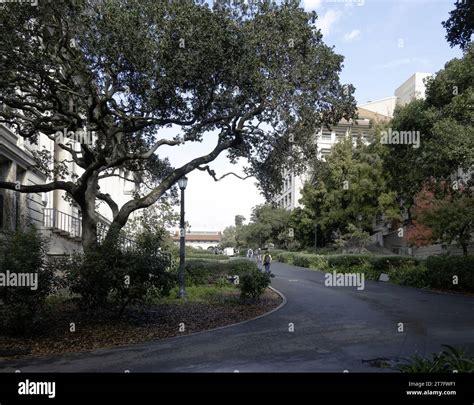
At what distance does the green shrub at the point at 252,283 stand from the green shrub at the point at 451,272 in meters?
9.20

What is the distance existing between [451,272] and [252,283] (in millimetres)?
10019

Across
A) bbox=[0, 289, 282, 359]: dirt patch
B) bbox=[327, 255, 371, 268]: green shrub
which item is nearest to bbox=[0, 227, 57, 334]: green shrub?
bbox=[0, 289, 282, 359]: dirt patch

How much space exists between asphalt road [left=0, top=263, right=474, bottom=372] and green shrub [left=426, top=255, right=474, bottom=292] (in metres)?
4.32

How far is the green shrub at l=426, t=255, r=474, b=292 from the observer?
21.1 m

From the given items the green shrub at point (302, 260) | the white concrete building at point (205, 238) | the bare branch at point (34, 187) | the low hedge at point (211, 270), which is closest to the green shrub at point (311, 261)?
the green shrub at point (302, 260)

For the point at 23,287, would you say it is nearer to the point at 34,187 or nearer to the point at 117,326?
the point at 117,326

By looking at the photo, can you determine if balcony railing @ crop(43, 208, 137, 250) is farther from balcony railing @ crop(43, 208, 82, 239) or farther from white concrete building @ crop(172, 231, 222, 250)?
white concrete building @ crop(172, 231, 222, 250)

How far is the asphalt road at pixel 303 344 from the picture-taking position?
28.9 feet

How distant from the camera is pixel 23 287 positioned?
1173 cm

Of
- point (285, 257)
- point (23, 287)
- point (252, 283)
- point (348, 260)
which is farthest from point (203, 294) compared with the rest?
point (285, 257)

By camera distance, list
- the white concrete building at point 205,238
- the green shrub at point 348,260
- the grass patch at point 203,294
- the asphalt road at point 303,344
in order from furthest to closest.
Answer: the white concrete building at point 205,238, the green shrub at point 348,260, the grass patch at point 203,294, the asphalt road at point 303,344

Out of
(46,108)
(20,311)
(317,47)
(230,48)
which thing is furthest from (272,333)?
(46,108)

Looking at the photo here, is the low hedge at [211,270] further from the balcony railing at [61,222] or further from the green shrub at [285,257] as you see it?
the green shrub at [285,257]

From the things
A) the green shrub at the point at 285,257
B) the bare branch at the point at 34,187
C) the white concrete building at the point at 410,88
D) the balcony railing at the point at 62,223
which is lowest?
the green shrub at the point at 285,257
